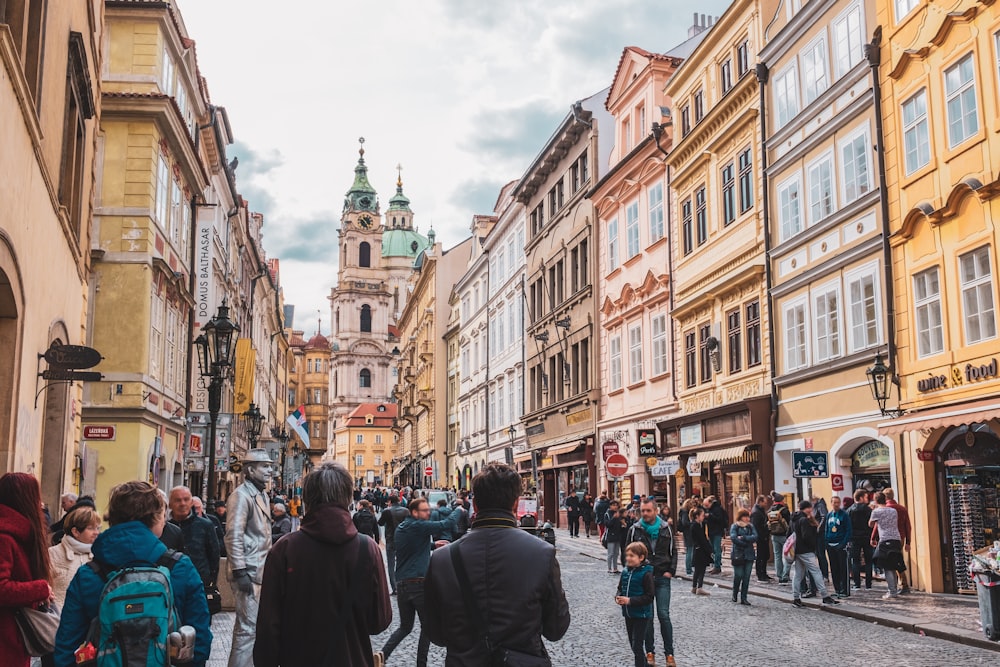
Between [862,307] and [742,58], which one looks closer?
[862,307]

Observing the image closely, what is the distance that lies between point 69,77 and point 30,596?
11353 millimetres

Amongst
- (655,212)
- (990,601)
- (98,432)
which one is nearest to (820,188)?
(655,212)

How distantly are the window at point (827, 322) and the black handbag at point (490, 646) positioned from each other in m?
18.7

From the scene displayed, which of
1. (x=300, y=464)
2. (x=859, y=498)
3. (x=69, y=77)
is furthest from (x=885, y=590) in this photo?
(x=300, y=464)

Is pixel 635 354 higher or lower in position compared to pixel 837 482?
higher

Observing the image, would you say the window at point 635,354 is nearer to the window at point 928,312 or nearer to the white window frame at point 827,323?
the white window frame at point 827,323

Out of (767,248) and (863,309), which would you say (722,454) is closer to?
(767,248)

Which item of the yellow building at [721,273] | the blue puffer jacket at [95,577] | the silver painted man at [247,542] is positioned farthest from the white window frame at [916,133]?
the blue puffer jacket at [95,577]

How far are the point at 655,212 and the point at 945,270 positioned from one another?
16.2m

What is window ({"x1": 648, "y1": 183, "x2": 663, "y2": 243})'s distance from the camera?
3356 centimetres

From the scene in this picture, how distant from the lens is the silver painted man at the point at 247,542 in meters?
8.78

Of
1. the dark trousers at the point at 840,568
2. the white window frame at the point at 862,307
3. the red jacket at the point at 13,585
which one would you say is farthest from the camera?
the white window frame at the point at 862,307

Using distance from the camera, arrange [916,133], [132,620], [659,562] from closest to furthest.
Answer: [132,620]
[659,562]
[916,133]

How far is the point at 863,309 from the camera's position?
837 inches
